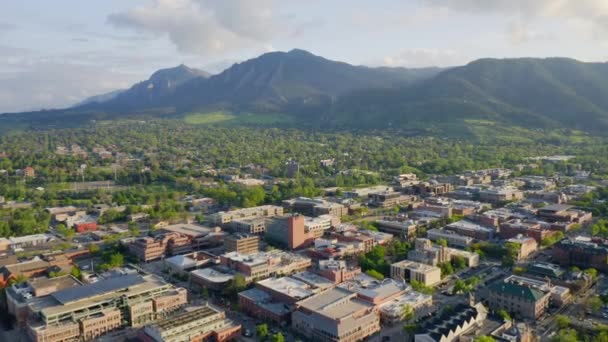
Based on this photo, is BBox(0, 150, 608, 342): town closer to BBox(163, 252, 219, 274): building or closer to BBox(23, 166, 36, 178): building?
BBox(163, 252, 219, 274): building

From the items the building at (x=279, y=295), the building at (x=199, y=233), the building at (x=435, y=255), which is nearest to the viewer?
the building at (x=279, y=295)

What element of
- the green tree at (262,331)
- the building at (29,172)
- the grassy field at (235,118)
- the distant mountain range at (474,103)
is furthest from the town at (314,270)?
the grassy field at (235,118)

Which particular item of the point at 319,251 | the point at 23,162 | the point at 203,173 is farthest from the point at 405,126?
the point at 319,251

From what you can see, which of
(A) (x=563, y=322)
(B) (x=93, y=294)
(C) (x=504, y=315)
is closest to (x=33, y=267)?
(B) (x=93, y=294)

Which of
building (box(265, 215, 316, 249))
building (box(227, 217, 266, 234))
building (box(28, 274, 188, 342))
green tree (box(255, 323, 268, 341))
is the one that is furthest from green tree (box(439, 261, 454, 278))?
building (box(227, 217, 266, 234))

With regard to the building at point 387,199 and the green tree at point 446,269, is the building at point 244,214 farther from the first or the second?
the green tree at point 446,269

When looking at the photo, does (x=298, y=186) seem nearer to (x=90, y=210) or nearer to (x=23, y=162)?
(x=90, y=210)
